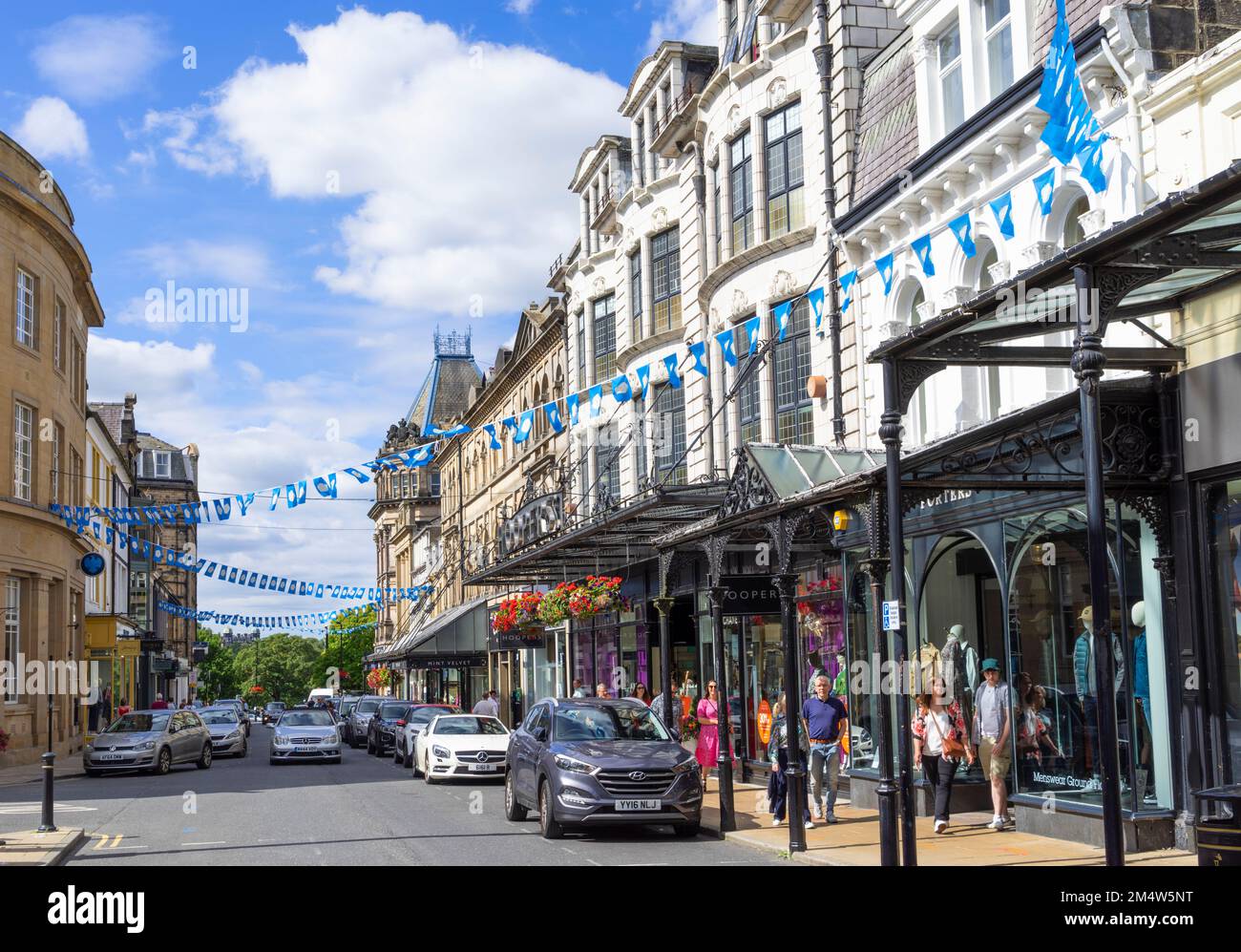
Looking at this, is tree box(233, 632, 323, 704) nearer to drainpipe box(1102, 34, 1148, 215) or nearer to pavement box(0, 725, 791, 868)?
pavement box(0, 725, 791, 868)

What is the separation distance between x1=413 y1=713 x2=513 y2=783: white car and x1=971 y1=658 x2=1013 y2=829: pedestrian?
33.6 feet

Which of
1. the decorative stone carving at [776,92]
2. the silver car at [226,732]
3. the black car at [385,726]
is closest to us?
the decorative stone carving at [776,92]

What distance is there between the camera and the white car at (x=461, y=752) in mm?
23859

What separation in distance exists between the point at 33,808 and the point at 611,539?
1109 cm

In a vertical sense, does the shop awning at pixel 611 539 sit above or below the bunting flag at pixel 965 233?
below

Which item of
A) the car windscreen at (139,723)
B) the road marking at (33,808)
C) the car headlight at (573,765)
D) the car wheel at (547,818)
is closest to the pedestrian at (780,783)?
the car headlight at (573,765)

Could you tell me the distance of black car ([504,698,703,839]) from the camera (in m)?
15.0

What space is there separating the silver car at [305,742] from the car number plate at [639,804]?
18417 mm

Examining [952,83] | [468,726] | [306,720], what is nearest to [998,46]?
[952,83]

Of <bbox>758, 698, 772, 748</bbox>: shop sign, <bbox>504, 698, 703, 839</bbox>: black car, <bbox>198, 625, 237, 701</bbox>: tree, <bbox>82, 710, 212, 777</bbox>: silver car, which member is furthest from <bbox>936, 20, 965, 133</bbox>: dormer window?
<bbox>198, 625, 237, 701</bbox>: tree

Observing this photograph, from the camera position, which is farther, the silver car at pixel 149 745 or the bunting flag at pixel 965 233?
the silver car at pixel 149 745

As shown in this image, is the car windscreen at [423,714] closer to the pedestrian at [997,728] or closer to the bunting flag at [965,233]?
the pedestrian at [997,728]

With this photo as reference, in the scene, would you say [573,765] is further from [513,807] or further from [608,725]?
[513,807]

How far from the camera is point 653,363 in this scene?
29203 millimetres
